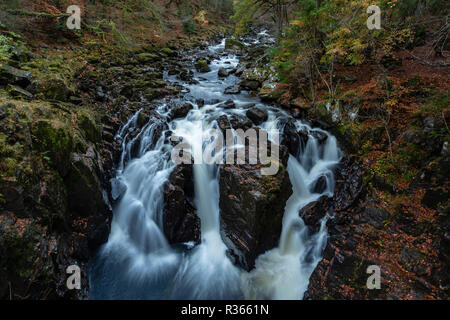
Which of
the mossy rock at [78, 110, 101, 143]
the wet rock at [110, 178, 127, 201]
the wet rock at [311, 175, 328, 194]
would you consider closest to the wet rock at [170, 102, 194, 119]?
the mossy rock at [78, 110, 101, 143]

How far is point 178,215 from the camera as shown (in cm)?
635

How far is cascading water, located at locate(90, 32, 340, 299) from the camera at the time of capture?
18.3 ft

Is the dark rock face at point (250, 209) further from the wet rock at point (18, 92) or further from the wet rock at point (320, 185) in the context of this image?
the wet rock at point (18, 92)

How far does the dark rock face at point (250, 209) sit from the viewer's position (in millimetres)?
5496

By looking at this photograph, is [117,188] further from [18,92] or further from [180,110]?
[180,110]

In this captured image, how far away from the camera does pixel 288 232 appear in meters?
6.63

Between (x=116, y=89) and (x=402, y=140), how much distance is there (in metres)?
12.0

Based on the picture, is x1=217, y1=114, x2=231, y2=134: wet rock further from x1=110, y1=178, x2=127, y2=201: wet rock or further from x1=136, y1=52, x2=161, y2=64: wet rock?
x1=136, y1=52, x2=161, y2=64: wet rock

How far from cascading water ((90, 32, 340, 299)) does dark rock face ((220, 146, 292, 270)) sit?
18.2 inches

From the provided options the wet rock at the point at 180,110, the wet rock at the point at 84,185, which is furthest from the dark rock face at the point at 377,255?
the wet rock at the point at 180,110

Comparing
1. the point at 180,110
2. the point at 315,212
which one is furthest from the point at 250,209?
the point at 180,110
